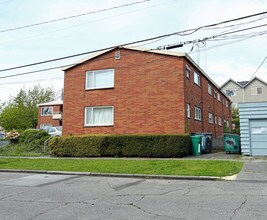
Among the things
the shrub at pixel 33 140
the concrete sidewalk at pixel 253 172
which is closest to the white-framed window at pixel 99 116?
the shrub at pixel 33 140

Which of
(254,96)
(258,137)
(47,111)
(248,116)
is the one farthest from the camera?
(254,96)

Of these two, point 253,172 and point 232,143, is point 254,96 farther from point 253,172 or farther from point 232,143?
point 253,172

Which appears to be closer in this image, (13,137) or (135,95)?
(135,95)

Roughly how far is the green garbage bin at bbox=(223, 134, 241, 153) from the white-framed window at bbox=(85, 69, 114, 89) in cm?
816

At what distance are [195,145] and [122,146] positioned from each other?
4184 mm

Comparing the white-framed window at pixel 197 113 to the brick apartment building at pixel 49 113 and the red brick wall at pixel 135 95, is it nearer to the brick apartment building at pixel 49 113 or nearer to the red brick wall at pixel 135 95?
the red brick wall at pixel 135 95

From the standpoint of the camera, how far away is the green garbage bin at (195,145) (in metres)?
16.4

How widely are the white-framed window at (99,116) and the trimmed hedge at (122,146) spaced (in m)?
2.50

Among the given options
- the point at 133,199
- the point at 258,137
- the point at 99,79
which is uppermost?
the point at 99,79

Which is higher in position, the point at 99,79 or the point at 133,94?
the point at 99,79

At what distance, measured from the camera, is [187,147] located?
1584cm

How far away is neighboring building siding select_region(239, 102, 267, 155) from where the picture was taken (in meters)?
14.5

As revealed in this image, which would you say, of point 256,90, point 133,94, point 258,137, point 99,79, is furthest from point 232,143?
point 256,90

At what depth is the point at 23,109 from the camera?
→ 50062 mm
